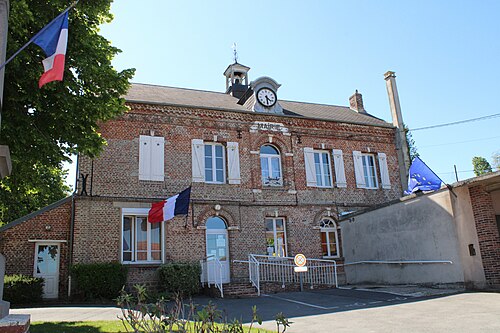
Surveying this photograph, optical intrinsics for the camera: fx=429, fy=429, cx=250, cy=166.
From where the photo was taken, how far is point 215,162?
16766mm

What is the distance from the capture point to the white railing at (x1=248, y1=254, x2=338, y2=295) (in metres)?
14.7

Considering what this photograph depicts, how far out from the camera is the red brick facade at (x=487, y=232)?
35.8ft

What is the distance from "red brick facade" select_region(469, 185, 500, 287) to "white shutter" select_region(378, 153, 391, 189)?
7673 millimetres

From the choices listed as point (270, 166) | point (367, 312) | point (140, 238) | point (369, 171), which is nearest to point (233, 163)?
point (270, 166)

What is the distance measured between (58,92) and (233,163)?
859cm

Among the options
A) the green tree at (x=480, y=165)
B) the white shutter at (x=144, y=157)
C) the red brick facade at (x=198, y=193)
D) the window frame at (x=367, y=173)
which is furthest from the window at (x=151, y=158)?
the green tree at (x=480, y=165)

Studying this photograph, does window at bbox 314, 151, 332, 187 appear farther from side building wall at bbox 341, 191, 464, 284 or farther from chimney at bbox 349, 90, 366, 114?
chimney at bbox 349, 90, 366, 114

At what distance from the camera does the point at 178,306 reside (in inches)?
163

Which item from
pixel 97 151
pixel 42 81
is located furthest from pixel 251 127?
pixel 42 81

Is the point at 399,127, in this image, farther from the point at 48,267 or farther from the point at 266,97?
the point at 48,267

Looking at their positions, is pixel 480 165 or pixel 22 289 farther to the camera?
pixel 480 165

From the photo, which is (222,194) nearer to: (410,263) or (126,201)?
(126,201)

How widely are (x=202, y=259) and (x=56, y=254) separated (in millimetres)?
4848

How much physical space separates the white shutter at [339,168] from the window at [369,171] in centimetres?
132
